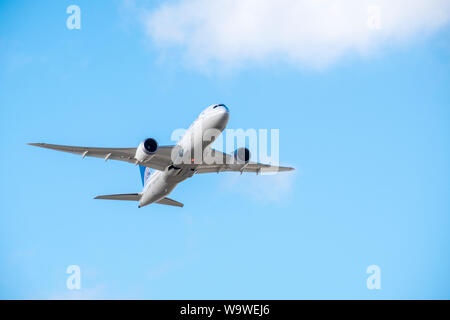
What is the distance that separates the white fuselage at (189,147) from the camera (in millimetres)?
33781

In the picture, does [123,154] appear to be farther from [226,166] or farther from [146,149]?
[226,166]

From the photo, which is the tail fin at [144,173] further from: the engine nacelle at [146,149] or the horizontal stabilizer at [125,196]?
the engine nacelle at [146,149]

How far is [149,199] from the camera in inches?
1682

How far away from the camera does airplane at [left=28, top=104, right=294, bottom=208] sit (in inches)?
1356

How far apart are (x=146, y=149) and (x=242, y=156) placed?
8.89 metres

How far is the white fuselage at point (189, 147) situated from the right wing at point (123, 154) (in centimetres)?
74

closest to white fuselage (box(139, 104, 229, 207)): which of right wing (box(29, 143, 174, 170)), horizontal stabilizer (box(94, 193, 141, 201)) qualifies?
right wing (box(29, 143, 174, 170))

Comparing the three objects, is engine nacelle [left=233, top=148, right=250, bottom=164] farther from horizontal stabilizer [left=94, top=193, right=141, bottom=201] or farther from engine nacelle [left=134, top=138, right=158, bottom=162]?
horizontal stabilizer [left=94, top=193, right=141, bottom=201]

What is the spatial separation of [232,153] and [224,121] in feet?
28.3

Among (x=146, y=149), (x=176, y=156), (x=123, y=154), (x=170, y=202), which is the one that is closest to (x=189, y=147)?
(x=176, y=156)

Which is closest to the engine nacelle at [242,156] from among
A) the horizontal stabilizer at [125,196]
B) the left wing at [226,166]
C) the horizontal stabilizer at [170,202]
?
the left wing at [226,166]

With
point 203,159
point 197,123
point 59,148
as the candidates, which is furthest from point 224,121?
point 59,148
